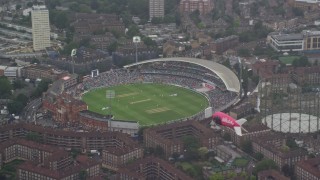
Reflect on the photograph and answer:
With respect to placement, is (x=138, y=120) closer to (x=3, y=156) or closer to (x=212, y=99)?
(x=212, y=99)

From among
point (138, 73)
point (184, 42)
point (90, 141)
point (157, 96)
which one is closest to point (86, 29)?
point (184, 42)

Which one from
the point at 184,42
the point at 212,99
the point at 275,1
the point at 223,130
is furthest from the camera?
the point at 275,1

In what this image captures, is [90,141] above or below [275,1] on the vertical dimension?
below

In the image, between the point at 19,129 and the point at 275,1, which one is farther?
the point at 275,1

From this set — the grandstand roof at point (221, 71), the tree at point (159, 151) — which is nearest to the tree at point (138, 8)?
the grandstand roof at point (221, 71)

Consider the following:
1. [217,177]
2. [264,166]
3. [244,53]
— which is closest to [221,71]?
[244,53]

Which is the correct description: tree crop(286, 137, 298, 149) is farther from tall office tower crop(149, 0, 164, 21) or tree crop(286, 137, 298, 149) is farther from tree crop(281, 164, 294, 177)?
tall office tower crop(149, 0, 164, 21)

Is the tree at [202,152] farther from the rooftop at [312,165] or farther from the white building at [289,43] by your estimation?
the white building at [289,43]

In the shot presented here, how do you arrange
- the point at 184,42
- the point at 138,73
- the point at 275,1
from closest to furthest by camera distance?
the point at 138,73 → the point at 184,42 → the point at 275,1
